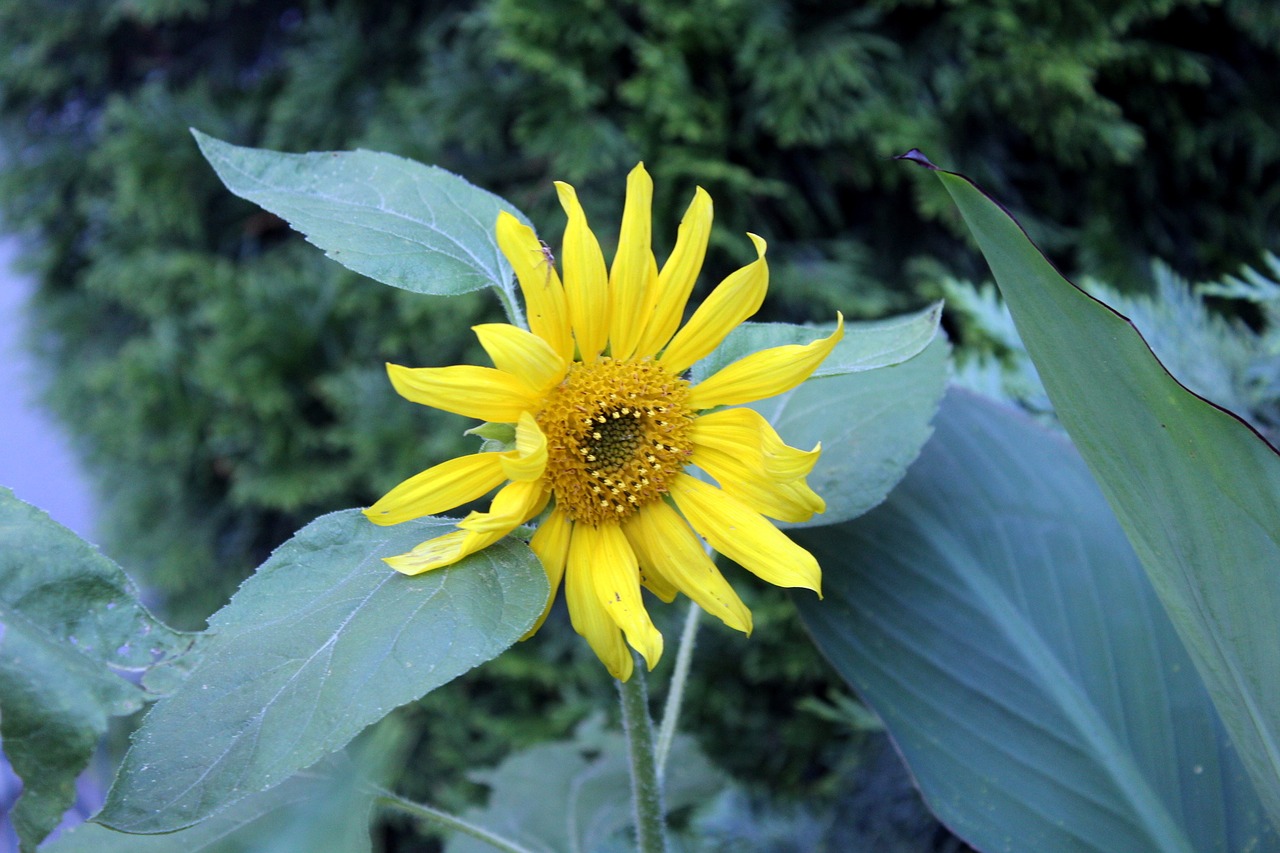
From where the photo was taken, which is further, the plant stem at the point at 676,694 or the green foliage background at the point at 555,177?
the green foliage background at the point at 555,177

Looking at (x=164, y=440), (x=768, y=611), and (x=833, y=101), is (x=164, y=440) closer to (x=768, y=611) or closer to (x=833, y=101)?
(x=768, y=611)

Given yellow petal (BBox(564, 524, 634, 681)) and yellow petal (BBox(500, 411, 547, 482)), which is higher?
yellow petal (BBox(500, 411, 547, 482))

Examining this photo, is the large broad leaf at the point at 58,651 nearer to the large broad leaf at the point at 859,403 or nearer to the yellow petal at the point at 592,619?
the yellow petal at the point at 592,619

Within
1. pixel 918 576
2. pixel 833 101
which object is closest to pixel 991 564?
pixel 918 576

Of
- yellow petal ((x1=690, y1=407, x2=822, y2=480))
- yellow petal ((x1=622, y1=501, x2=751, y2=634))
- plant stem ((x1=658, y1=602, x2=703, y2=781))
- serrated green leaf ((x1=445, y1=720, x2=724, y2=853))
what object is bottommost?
serrated green leaf ((x1=445, y1=720, x2=724, y2=853))

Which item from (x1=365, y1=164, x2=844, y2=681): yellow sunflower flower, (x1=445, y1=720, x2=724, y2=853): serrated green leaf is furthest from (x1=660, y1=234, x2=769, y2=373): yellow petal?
(x1=445, y1=720, x2=724, y2=853): serrated green leaf

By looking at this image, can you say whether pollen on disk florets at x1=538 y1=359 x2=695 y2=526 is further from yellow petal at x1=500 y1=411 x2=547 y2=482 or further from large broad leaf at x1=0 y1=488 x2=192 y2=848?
large broad leaf at x1=0 y1=488 x2=192 y2=848

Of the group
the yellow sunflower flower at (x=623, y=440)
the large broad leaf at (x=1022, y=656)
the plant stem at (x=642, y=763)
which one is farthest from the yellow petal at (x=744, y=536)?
the large broad leaf at (x=1022, y=656)
